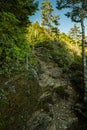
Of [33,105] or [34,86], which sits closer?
[33,105]

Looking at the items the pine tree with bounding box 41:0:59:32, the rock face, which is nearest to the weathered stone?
the rock face

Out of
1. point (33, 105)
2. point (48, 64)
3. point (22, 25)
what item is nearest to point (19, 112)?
point (33, 105)

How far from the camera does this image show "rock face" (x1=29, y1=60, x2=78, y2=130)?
1130 centimetres

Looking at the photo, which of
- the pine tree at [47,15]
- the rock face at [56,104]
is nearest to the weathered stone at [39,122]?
the rock face at [56,104]

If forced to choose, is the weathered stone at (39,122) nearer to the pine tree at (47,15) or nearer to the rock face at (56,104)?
the rock face at (56,104)

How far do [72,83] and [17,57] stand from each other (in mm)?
6549

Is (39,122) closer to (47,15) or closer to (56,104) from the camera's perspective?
(56,104)

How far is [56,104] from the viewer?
1478cm

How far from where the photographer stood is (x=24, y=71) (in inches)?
569

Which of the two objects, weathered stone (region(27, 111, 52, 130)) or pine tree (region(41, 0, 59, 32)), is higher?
pine tree (region(41, 0, 59, 32))

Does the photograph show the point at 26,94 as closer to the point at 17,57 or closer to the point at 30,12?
the point at 17,57

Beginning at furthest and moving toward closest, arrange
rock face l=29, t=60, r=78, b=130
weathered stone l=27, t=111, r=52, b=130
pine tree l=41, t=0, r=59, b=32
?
pine tree l=41, t=0, r=59, b=32, rock face l=29, t=60, r=78, b=130, weathered stone l=27, t=111, r=52, b=130

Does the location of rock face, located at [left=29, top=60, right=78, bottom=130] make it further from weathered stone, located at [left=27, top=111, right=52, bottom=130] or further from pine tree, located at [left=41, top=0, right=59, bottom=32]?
pine tree, located at [left=41, top=0, right=59, bottom=32]

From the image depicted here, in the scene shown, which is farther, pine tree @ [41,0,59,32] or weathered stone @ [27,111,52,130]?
pine tree @ [41,0,59,32]
